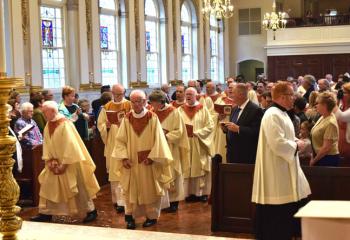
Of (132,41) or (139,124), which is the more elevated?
(132,41)

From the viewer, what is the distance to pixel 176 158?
830 cm

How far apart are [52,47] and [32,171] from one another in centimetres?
680

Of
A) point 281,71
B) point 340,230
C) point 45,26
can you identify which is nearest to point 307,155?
point 340,230

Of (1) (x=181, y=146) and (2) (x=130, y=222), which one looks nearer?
(2) (x=130, y=222)

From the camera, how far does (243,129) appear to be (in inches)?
249

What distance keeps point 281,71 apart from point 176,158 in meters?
18.3

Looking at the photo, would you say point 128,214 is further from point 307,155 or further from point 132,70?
point 132,70

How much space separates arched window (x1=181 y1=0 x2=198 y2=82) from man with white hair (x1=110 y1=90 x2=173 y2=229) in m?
15.9

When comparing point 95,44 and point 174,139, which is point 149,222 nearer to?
point 174,139

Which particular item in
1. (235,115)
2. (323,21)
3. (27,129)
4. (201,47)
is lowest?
(27,129)

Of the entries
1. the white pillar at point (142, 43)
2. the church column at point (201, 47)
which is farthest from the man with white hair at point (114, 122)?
the church column at point (201, 47)

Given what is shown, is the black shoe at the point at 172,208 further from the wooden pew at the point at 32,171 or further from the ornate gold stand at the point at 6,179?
the ornate gold stand at the point at 6,179

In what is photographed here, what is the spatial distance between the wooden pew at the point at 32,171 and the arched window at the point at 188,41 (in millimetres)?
14483

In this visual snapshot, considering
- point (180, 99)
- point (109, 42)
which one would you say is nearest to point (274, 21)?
point (109, 42)
